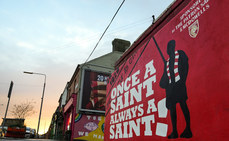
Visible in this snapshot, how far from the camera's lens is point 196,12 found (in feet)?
17.2

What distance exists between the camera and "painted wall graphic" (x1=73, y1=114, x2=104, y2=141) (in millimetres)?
19062

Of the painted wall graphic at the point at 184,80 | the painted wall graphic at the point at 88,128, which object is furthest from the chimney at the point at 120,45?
the painted wall graphic at the point at 184,80

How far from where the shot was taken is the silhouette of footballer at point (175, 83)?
518 cm

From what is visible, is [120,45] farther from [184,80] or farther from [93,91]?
[184,80]

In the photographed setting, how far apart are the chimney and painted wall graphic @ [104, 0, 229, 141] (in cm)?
1588

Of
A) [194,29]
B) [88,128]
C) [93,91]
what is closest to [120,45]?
[93,91]

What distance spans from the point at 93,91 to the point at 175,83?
50.7 feet

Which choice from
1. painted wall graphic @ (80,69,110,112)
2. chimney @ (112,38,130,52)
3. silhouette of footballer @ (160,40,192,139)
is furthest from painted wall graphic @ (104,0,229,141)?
chimney @ (112,38,130,52)

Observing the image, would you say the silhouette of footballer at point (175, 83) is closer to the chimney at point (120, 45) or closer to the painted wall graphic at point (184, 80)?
the painted wall graphic at point (184, 80)

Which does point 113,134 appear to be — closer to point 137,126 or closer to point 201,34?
point 137,126

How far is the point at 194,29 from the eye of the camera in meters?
5.20

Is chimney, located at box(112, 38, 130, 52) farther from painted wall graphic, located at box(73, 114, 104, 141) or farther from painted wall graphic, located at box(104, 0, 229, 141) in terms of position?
painted wall graphic, located at box(104, 0, 229, 141)

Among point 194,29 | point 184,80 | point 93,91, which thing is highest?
point 93,91

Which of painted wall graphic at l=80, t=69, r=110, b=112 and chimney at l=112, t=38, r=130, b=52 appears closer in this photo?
painted wall graphic at l=80, t=69, r=110, b=112
